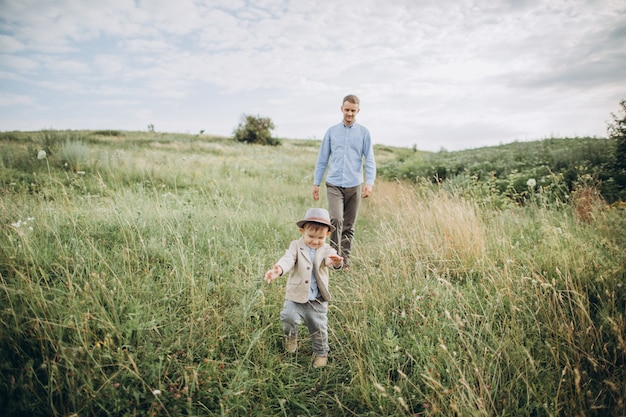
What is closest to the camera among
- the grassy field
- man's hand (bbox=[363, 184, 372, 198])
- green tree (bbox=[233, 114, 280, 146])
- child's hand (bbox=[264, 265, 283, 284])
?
the grassy field

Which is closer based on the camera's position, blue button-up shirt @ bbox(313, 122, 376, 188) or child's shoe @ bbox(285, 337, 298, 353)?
child's shoe @ bbox(285, 337, 298, 353)

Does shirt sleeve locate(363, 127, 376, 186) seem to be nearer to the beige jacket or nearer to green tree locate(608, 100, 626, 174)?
the beige jacket

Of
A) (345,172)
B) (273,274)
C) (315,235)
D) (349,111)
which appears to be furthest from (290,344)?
(349,111)

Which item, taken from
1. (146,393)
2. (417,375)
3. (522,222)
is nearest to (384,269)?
(417,375)

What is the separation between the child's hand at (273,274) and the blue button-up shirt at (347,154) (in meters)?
2.50

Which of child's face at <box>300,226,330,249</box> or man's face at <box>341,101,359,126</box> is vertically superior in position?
man's face at <box>341,101,359,126</box>

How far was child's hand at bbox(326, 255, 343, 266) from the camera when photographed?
8.13ft

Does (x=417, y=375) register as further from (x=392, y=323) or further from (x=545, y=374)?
(x=545, y=374)

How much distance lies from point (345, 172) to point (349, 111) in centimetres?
90

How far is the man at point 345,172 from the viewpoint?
4645 mm

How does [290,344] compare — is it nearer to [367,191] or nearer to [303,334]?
[303,334]

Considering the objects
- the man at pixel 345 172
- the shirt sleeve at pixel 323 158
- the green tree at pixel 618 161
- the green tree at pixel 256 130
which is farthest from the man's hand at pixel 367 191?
the green tree at pixel 256 130

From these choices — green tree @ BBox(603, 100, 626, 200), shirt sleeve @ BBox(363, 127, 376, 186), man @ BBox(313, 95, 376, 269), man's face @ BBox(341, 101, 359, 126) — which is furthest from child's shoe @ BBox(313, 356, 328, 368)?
green tree @ BBox(603, 100, 626, 200)

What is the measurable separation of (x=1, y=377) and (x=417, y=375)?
8.88 ft
